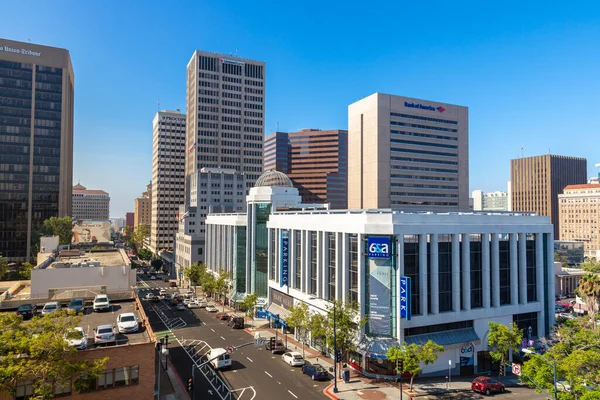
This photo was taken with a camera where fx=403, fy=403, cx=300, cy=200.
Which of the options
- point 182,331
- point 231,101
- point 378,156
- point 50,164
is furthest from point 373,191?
point 50,164

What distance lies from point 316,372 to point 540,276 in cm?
3323

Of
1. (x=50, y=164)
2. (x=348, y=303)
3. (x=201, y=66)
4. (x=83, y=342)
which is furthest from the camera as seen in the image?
(x=201, y=66)

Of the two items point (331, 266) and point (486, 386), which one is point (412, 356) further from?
point (331, 266)

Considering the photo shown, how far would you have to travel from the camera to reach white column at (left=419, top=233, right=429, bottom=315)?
45.2m

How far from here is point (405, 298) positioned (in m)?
43.1

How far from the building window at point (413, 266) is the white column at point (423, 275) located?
14.5 inches

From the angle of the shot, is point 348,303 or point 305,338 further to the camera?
point 305,338

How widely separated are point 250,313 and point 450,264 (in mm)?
36595

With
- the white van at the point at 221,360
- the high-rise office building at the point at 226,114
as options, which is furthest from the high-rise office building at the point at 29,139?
the white van at the point at 221,360

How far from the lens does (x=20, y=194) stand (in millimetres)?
147000

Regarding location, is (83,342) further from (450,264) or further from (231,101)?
(231,101)

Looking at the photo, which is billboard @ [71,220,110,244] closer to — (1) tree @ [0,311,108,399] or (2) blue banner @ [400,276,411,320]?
(1) tree @ [0,311,108,399]

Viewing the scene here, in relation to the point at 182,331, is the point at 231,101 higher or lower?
higher

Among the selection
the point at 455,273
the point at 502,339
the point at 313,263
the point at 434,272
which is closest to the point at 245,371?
the point at 313,263
